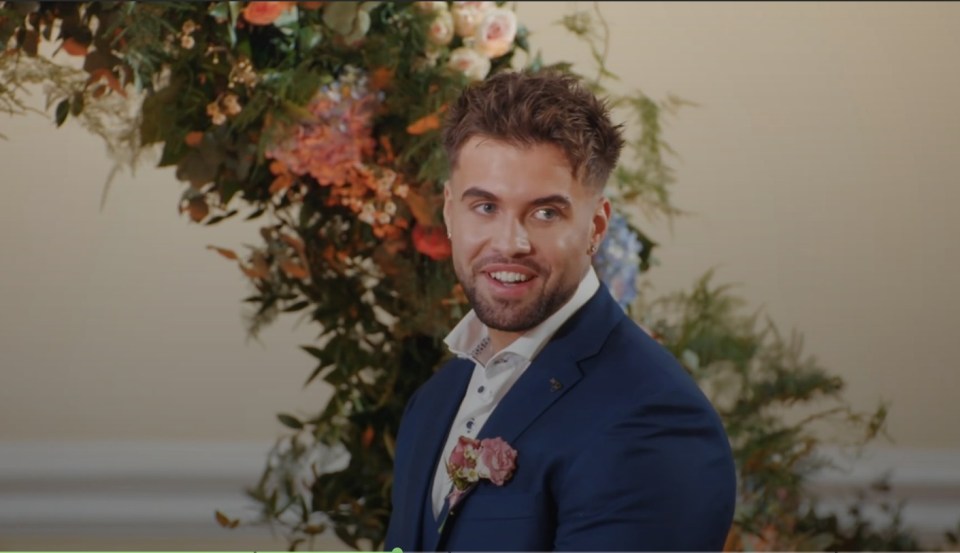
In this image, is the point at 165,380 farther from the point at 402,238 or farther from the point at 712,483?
the point at 712,483

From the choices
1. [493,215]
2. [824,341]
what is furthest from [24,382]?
[824,341]

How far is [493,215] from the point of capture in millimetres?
1263

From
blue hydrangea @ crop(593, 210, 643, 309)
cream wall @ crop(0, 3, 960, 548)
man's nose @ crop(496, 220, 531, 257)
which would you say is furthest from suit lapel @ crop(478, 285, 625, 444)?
cream wall @ crop(0, 3, 960, 548)

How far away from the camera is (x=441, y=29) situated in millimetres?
1851

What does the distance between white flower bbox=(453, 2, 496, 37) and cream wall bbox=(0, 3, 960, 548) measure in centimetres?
60

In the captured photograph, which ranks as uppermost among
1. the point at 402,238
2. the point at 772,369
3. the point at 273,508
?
the point at 402,238

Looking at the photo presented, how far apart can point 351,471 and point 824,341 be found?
1.09 meters

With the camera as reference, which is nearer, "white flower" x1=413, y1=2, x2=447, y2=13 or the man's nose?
the man's nose

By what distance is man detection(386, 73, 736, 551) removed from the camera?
1.20 m

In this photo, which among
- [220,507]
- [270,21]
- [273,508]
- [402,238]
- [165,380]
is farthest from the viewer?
[220,507]

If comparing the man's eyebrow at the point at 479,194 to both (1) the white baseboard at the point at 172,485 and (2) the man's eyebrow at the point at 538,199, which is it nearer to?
(2) the man's eyebrow at the point at 538,199

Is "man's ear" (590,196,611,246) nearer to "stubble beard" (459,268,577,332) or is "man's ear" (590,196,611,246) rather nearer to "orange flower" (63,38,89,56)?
"stubble beard" (459,268,577,332)

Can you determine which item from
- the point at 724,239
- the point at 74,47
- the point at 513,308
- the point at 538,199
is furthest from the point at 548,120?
the point at 724,239

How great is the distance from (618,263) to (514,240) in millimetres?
596
